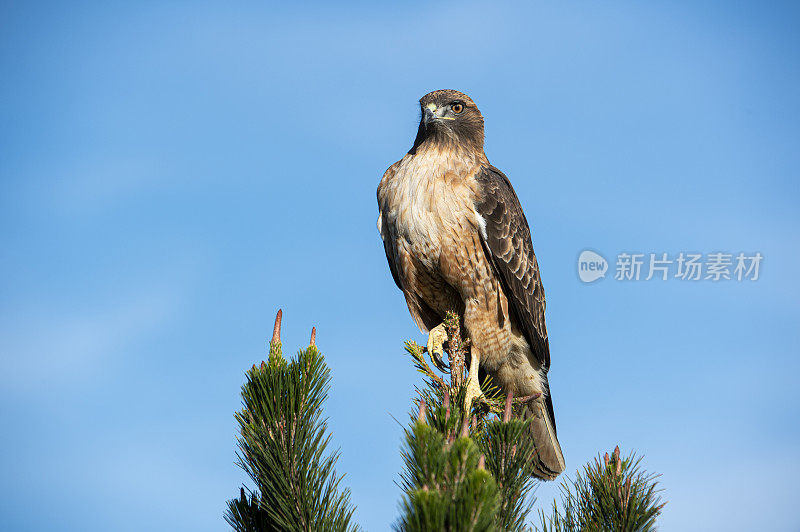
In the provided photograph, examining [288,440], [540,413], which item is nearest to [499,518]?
[288,440]

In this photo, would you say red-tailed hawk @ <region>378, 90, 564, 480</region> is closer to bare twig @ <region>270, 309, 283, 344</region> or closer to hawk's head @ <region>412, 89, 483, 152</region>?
hawk's head @ <region>412, 89, 483, 152</region>

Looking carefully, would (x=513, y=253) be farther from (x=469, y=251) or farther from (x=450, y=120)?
(x=450, y=120)

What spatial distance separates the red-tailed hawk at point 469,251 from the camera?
5938 millimetres

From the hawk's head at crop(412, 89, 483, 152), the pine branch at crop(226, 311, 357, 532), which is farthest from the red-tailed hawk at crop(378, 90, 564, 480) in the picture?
the pine branch at crop(226, 311, 357, 532)

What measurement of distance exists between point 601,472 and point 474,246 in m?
2.92

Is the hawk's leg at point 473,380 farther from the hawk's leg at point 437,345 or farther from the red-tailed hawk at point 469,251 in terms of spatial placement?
the hawk's leg at point 437,345

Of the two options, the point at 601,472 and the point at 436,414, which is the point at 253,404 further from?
the point at 601,472

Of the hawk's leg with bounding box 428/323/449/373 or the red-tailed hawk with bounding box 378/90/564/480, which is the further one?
the red-tailed hawk with bounding box 378/90/564/480

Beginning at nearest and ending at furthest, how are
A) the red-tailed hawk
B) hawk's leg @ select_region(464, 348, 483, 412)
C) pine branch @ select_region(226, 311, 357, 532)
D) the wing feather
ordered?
1. pine branch @ select_region(226, 311, 357, 532)
2. hawk's leg @ select_region(464, 348, 483, 412)
3. the red-tailed hawk
4. the wing feather

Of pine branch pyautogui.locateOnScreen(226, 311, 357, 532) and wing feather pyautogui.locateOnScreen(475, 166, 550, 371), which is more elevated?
wing feather pyautogui.locateOnScreen(475, 166, 550, 371)

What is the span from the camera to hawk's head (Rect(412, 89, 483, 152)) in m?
6.39

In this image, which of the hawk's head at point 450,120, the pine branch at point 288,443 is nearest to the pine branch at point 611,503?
the pine branch at point 288,443

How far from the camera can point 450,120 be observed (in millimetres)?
6422

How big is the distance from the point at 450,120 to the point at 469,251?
1.33 m
